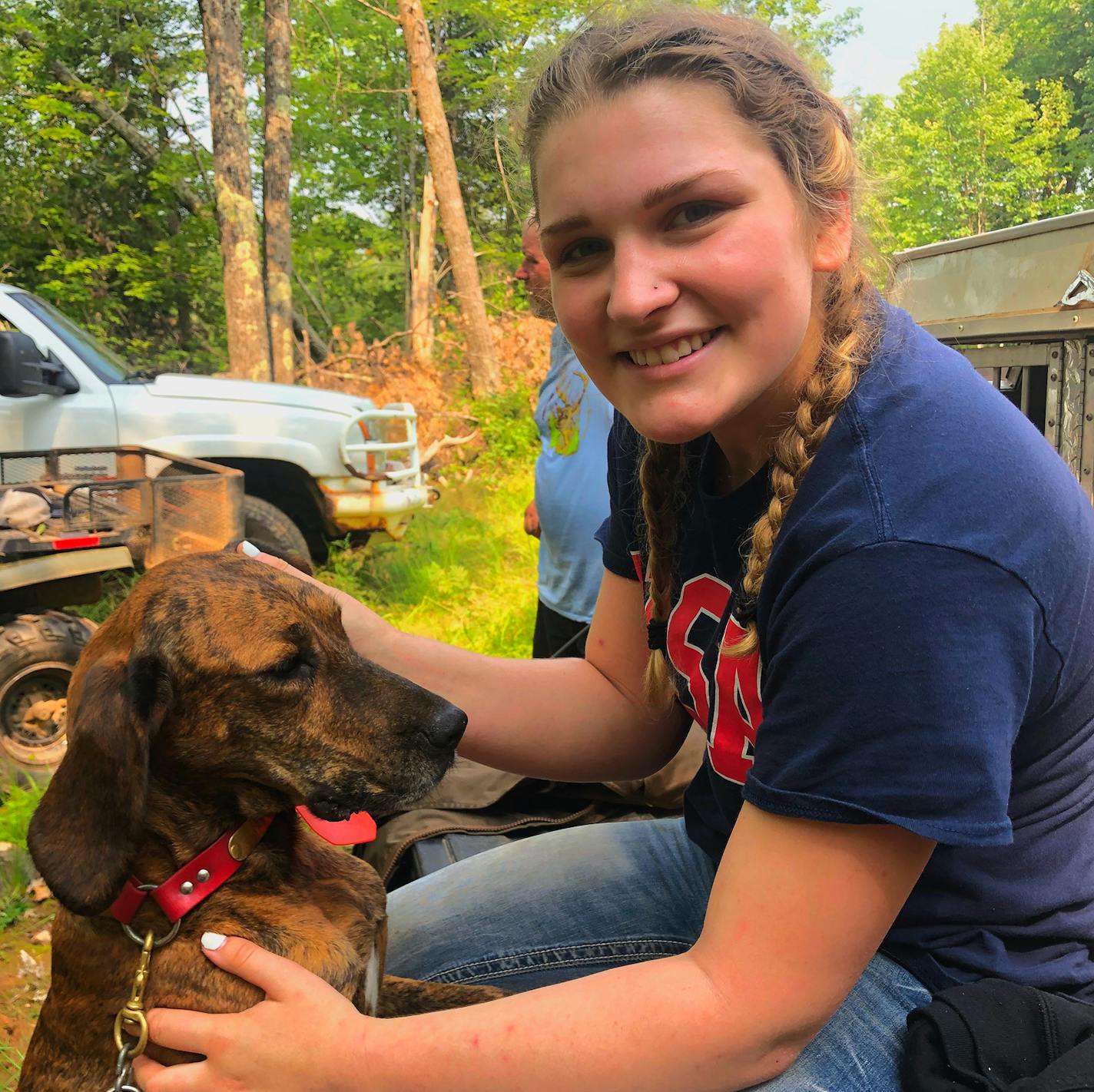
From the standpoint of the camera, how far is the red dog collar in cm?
166

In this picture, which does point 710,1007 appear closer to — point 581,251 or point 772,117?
point 581,251

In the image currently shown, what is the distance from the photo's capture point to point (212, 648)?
1.79 meters

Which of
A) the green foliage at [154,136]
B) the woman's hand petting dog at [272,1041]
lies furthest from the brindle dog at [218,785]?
the green foliage at [154,136]

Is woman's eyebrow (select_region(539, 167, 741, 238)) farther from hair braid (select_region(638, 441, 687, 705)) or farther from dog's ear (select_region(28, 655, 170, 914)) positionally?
dog's ear (select_region(28, 655, 170, 914))

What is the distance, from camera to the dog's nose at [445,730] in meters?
1.94

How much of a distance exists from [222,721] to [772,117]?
1345 mm

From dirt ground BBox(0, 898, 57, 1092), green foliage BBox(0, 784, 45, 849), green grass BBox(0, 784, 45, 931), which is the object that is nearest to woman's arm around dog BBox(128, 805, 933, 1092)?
dirt ground BBox(0, 898, 57, 1092)

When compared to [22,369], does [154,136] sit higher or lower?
higher

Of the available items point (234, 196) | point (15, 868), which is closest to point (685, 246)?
point (15, 868)

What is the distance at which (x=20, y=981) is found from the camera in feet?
11.1

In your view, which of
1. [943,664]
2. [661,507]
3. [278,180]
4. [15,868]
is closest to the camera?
[943,664]

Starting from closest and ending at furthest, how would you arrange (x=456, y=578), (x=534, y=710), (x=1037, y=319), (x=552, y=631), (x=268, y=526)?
(x=534, y=710) < (x=552, y=631) < (x=1037, y=319) < (x=268, y=526) < (x=456, y=578)

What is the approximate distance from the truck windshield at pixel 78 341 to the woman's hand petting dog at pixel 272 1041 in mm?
5522

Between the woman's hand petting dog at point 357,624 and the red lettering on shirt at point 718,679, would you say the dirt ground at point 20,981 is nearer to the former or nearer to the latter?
the woman's hand petting dog at point 357,624
